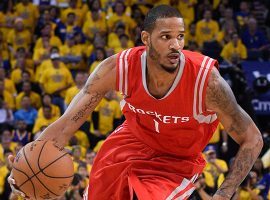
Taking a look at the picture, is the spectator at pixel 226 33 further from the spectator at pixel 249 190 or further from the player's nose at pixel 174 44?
the player's nose at pixel 174 44

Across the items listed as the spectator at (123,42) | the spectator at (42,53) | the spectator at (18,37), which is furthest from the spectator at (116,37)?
the spectator at (18,37)

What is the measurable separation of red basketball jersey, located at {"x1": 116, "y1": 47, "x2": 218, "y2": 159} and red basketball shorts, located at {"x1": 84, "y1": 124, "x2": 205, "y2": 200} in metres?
A: 0.07

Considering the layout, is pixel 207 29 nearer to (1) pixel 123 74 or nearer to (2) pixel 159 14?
(1) pixel 123 74

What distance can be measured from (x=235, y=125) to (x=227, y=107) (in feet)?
0.43

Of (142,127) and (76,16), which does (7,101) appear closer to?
(76,16)

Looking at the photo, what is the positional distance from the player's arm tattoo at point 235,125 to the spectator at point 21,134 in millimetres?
6909

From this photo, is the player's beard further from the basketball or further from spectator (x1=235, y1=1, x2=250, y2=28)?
spectator (x1=235, y1=1, x2=250, y2=28)

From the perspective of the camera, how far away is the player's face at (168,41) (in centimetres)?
452

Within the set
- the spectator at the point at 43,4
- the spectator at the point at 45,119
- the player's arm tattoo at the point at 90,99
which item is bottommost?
the spectator at the point at 45,119

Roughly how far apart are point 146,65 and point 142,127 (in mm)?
431

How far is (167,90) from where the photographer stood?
468 centimetres

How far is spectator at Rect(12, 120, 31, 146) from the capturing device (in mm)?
11148

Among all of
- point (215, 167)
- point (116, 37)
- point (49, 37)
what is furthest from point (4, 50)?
point (215, 167)

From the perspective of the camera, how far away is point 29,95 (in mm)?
12328
